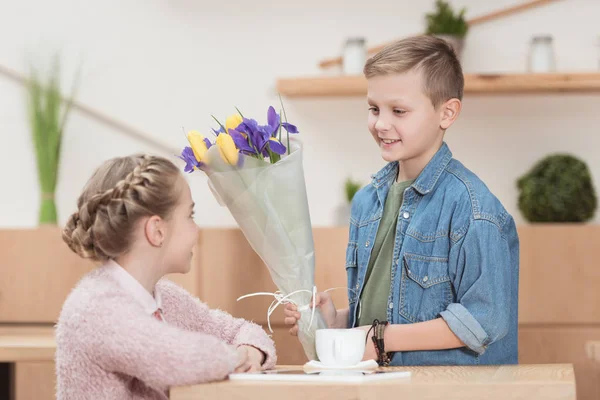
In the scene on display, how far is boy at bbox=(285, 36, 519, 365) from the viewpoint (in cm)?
157

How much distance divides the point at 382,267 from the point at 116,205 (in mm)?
610

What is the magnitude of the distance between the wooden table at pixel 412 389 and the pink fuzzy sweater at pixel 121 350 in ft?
0.13

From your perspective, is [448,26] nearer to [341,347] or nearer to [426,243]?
[426,243]

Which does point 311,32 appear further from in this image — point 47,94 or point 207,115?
point 47,94

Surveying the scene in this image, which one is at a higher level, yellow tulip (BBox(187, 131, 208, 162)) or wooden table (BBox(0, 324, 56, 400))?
yellow tulip (BBox(187, 131, 208, 162))

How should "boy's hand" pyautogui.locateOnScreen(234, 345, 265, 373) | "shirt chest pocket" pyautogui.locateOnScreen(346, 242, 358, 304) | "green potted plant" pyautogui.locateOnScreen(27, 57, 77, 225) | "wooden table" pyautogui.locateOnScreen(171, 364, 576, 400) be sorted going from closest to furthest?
"wooden table" pyautogui.locateOnScreen(171, 364, 576, 400), "boy's hand" pyautogui.locateOnScreen(234, 345, 265, 373), "shirt chest pocket" pyautogui.locateOnScreen(346, 242, 358, 304), "green potted plant" pyautogui.locateOnScreen(27, 57, 77, 225)

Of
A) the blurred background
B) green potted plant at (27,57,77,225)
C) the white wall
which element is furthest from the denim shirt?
green potted plant at (27,57,77,225)

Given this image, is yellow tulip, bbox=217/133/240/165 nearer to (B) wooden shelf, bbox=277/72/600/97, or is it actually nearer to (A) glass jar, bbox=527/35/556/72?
(B) wooden shelf, bbox=277/72/600/97

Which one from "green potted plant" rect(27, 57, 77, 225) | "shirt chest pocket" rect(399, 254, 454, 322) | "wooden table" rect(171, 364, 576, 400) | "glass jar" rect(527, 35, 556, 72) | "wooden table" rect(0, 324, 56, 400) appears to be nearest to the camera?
"wooden table" rect(171, 364, 576, 400)

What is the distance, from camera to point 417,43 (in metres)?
1.73

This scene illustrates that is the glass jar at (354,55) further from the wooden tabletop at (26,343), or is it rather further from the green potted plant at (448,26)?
the wooden tabletop at (26,343)

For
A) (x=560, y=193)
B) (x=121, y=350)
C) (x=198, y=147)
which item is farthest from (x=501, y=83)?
(x=121, y=350)

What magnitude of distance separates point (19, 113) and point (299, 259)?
2.34m

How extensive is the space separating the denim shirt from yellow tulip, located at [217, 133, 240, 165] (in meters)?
0.41
